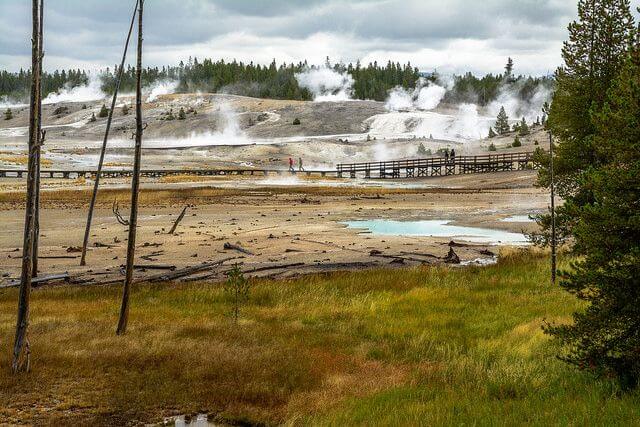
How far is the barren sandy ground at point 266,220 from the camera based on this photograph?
2505cm

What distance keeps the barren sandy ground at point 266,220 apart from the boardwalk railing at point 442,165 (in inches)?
207

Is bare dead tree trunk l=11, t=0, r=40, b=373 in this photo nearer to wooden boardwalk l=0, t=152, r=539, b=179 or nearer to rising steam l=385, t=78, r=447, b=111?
wooden boardwalk l=0, t=152, r=539, b=179

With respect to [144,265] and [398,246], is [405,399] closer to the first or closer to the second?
[144,265]

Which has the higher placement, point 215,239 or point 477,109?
point 477,109

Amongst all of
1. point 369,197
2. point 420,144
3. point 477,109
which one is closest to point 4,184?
point 369,197

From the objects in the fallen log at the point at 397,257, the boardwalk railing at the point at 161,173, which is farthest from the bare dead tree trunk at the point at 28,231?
the boardwalk railing at the point at 161,173

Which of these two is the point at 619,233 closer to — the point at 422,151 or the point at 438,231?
the point at 438,231

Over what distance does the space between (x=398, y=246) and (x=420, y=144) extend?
239ft

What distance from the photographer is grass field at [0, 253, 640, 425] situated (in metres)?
9.53

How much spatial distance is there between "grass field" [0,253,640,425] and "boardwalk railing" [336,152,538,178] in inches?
2257

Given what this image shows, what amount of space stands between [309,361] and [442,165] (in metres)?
69.6

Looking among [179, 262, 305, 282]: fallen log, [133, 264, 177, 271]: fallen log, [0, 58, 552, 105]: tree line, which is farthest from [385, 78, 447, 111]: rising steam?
[133, 264, 177, 271]: fallen log

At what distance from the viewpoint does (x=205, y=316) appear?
15.9 meters

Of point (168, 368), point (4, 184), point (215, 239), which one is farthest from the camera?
point (4, 184)
